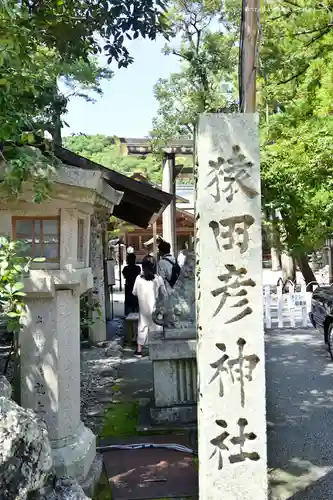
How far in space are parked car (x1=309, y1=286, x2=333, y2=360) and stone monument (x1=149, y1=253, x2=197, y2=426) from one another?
3990mm

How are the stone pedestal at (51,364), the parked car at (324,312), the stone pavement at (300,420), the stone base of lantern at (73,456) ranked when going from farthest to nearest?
the parked car at (324,312) < the stone pavement at (300,420) < the stone pedestal at (51,364) < the stone base of lantern at (73,456)

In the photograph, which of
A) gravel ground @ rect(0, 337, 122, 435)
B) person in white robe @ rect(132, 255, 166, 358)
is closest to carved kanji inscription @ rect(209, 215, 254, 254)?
gravel ground @ rect(0, 337, 122, 435)

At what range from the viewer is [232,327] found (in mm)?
3309

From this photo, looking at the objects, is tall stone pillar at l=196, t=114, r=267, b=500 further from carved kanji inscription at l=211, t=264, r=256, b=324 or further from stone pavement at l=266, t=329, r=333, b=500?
stone pavement at l=266, t=329, r=333, b=500

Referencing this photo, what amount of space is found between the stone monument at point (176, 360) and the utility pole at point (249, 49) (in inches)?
94.4

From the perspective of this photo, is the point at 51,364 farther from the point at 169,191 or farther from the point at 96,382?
the point at 169,191

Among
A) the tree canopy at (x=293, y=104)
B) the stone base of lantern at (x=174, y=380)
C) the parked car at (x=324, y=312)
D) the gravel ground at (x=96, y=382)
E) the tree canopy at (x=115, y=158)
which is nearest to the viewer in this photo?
the stone base of lantern at (x=174, y=380)

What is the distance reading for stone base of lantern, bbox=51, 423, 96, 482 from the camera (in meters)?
3.80

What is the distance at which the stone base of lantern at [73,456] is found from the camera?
3805mm

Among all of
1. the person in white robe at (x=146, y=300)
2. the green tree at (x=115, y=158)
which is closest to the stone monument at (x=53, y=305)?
the person in white robe at (x=146, y=300)

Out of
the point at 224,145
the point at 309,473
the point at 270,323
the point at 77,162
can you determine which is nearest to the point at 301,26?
the point at 270,323

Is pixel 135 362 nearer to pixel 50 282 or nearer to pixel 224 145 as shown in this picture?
pixel 50 282

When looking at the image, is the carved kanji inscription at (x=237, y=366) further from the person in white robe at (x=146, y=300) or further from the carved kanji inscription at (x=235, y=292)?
the person in white robe at (x=146, y=300)

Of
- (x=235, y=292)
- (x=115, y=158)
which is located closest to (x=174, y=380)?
(x=235, y=292)
